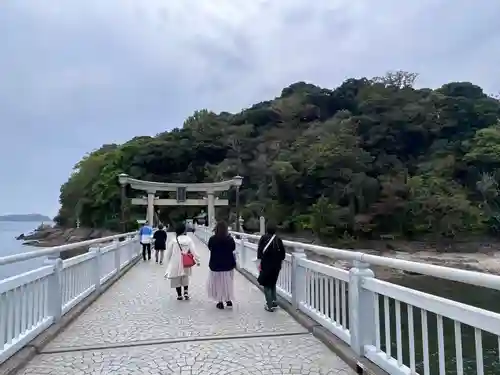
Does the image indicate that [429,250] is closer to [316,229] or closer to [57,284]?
[316,229]

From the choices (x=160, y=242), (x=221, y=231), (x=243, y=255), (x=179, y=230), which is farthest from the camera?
(x=160, y=242)

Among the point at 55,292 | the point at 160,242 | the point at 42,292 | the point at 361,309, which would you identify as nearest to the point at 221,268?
the point at 55,292

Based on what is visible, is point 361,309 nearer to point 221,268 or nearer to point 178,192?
point 221,268

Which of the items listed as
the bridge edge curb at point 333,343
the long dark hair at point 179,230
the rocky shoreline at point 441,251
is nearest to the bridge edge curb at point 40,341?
the long dark hair at point 179,230

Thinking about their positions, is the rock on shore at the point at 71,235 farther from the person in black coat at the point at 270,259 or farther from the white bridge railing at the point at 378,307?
the white bridge railing at the point at 378,307

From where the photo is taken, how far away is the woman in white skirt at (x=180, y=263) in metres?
6.94

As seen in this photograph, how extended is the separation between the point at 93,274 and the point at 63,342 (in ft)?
9.98

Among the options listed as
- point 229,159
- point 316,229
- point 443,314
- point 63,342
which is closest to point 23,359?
point 63,342

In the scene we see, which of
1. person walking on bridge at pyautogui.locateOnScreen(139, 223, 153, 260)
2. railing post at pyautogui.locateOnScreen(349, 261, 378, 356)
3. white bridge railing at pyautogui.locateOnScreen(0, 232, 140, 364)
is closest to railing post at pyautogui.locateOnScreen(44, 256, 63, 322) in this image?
white bridge railing at pyautogui.locateOnScreen(0, 232, 140, 364)

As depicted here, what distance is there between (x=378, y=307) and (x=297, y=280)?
2091 mm

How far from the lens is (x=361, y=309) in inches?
144

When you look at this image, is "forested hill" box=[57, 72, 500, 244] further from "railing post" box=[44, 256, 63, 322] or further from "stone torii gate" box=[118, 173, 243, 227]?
"railing post" box=[44, 256, 63, 322]

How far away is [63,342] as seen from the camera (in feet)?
14.9

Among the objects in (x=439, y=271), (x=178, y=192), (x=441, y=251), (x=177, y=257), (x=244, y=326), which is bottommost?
(x=441, y=251)
